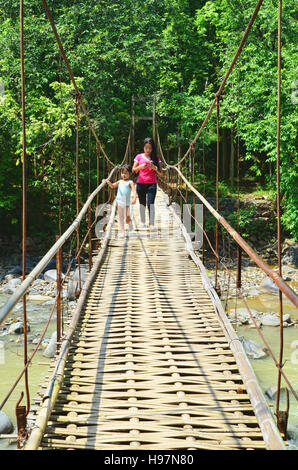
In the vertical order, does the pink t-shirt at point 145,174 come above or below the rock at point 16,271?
above

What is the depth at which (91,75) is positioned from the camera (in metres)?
10.2

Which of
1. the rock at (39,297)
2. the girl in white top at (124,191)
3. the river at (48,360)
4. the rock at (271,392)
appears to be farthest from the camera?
the rock at (39,297)

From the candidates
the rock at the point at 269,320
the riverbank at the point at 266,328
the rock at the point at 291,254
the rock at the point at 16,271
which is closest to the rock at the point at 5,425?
the riverbank at the point at 266,328

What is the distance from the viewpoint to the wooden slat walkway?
183 centimetres

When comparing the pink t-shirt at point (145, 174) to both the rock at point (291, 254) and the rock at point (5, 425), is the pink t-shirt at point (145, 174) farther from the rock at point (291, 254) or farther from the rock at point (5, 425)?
the rock at point (291, 254)

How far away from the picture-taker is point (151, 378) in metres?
2.28

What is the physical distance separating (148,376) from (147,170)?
3.07 metres

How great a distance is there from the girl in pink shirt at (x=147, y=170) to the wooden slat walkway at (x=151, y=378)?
1.59 m

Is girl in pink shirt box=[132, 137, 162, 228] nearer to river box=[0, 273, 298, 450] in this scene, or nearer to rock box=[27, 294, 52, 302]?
river box=[0, 273, 298, 450]

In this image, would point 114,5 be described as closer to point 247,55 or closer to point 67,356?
point 247,55

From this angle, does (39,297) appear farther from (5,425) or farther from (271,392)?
(271,392)

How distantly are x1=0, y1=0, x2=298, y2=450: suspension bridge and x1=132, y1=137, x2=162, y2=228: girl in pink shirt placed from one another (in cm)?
161

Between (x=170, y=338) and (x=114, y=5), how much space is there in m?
9.82

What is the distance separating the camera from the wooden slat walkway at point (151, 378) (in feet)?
6.00
